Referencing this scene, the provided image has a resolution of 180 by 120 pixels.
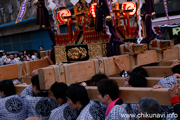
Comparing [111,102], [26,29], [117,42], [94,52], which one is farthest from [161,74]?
[26,29]

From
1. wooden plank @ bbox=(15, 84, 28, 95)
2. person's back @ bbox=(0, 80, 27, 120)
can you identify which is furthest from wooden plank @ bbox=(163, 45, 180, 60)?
person's back @ bbox=(0, 80, 27, 120)

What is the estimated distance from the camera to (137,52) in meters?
4.64

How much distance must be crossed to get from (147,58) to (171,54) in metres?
0.92

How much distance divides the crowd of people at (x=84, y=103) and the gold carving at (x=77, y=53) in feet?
3.38

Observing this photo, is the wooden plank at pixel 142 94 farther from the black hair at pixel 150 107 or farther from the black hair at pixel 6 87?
the black hair at pixel 6 87

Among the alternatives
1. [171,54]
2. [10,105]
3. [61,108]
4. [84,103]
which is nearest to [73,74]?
[61,108]

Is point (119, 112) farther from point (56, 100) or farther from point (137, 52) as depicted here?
point (137, 52)

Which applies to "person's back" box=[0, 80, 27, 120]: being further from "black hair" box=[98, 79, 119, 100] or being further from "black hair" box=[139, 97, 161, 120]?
"black hair" box=[139, 97, 161, 120]

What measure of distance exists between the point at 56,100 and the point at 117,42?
6.61ft

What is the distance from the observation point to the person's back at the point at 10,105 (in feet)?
12.2

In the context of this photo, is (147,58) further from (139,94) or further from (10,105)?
(10,105)

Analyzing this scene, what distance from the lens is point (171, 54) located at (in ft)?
18.7

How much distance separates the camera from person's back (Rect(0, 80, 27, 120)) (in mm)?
3715

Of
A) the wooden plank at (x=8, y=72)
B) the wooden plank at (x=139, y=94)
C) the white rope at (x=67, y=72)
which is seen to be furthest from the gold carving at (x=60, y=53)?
the wooden plank at (x=139, y=94)
